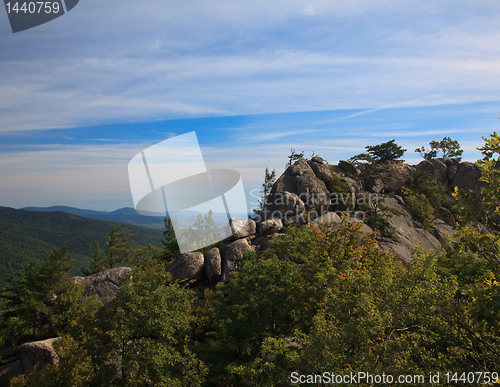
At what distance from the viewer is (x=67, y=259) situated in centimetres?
3067

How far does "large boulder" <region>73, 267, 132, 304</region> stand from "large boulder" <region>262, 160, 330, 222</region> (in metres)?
16.8

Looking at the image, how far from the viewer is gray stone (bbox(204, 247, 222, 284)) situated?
27.1m

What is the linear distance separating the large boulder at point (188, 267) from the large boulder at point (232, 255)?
7.67 ft

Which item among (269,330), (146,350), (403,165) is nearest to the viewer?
(146,350)

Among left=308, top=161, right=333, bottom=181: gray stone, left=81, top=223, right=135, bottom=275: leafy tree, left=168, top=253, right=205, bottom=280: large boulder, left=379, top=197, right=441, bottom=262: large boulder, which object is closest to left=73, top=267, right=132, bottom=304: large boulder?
left=168, top=253, right=205, bottom=280: large boulder

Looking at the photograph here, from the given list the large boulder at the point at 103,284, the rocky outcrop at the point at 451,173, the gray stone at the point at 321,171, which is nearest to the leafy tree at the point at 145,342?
the large boulder at the point at 103,284

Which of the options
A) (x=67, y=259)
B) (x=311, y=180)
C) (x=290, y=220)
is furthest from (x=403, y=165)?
(x=67, y=259)

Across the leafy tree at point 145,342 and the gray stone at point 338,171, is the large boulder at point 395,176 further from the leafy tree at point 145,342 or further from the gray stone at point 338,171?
the leafy tree at point 145,342

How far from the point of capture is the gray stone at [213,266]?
27.1 m

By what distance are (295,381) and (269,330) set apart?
29.5ft

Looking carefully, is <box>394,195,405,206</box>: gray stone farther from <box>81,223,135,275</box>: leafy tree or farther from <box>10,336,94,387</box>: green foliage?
<box>81,223,135,275</box>: leafy tree

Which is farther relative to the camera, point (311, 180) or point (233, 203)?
point (311, 180)

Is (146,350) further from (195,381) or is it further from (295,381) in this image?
(295,381)

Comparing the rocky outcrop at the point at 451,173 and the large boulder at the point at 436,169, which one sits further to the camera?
the large boulder at the point at 436,169
